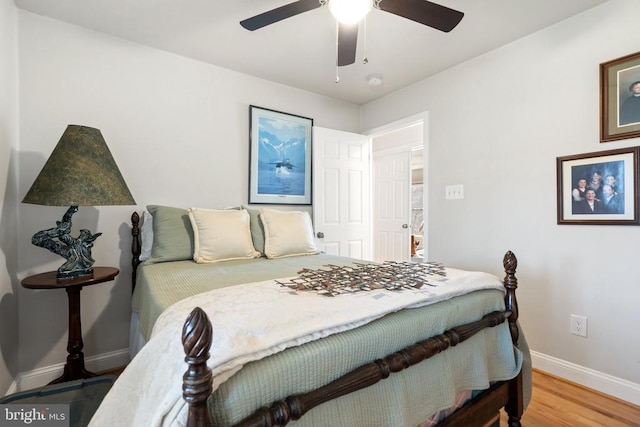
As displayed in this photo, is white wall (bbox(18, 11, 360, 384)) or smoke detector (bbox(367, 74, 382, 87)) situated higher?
smoke detector (bbox(367, 74, 382, 87))

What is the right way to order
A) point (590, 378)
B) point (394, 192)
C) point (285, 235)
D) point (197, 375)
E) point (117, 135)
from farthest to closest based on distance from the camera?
1. point (394, 192)
2. point (285, 235)
3. point (117, 135)
4. point (590, 378)
5. point (197, 375)

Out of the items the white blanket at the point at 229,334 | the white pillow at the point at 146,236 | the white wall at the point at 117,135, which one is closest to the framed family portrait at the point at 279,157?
the white wall at the point at 117,135

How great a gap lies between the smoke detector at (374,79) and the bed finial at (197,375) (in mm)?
2856

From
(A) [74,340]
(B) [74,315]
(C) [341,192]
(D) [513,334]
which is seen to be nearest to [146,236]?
(B) [74,315]

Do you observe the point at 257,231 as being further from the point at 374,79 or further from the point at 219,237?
the point at 374,79

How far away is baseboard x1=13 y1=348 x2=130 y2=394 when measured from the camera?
1962 millimetres

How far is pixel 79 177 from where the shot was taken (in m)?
1.66

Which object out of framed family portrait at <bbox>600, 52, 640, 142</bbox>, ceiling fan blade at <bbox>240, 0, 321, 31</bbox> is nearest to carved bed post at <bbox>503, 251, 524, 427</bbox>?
framed family portrait at <bbox>600, 52, 640, 142</bbox>

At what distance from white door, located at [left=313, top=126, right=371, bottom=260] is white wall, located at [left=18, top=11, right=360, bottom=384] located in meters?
0.79

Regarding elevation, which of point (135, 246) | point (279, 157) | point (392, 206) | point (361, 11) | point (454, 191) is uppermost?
point (361, 11)

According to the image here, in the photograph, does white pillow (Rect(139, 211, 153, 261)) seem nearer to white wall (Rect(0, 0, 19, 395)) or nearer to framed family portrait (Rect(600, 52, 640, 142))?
white wall (Rect(0, 0, 19, 395))

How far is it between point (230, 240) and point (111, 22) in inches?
68.6

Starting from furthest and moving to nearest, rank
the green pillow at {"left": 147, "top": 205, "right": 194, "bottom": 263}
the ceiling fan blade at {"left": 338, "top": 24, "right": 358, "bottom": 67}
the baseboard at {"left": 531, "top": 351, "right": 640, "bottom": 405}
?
the green pillow at {"left": 147, "top": 205, "right": 194, "bottom": 263} → the baseboard at {"left": 531, "top": 351, "right": 640, "bottom": 405} → the ceiling fan blade at {"left": 338, "top": 24, "right": 358, "bottom": 67}

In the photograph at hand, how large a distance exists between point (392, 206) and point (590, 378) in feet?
9.26
